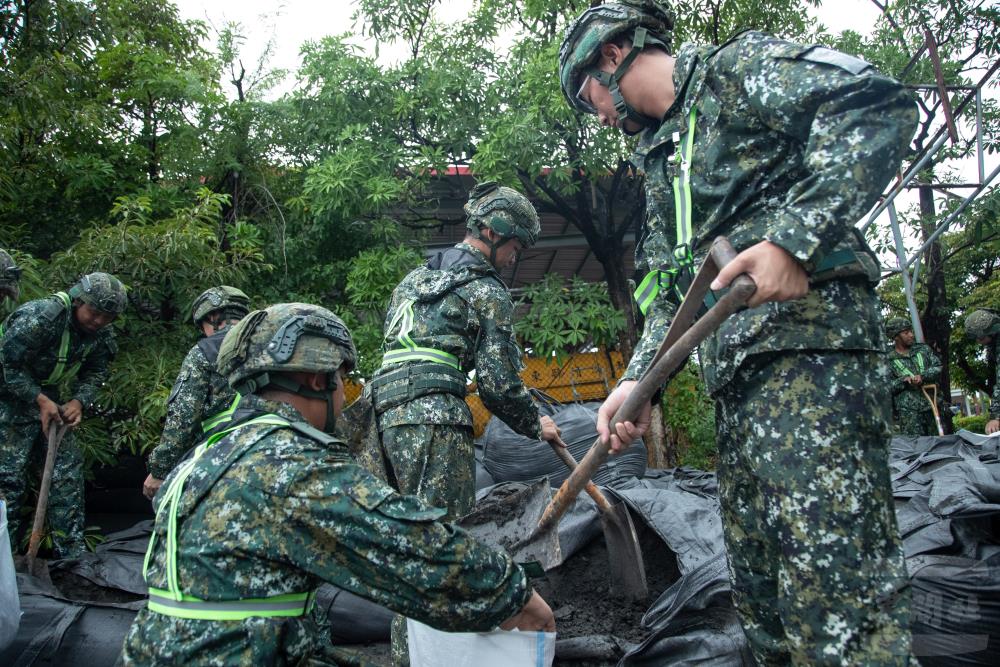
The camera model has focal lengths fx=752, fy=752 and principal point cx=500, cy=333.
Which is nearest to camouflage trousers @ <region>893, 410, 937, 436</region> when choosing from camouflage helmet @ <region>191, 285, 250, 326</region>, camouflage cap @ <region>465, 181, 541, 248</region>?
camouflage cap @ <region>465, 181, 541, 248</region>

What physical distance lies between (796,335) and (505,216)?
6.05 ft

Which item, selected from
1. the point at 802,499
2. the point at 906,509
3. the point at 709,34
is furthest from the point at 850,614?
the point at 709,34

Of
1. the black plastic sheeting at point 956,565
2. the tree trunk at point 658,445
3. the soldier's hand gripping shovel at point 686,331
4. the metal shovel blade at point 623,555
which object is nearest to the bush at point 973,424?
the tree trunk at point 658,445

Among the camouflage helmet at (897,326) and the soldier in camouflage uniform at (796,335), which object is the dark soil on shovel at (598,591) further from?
the camouflage helmet at (897,326)

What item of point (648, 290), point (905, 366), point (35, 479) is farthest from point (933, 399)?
point (35, 479)

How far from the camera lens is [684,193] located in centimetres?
183

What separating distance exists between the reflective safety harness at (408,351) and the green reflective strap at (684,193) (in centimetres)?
132

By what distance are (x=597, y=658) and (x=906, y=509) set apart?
5.72 ft

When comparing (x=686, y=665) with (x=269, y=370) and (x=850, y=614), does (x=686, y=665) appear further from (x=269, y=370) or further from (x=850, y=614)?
(x=269, y=370)

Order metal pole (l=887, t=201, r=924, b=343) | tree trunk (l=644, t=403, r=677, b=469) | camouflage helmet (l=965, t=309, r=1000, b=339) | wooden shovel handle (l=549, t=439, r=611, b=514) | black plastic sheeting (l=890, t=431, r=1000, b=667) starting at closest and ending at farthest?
black plastic sheeting (l=890, t=431, r=1000, b=667)
wooden shovel handle (l=549, t=439, r=611, b=514)
camouflage helmet (l=965, t=309, r=1000, b=339)
tree trunk (l=644, t=403, r=677, b=469)
metal pole (l=887, t=201, r=924, b=343)

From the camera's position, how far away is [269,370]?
178 centimetres

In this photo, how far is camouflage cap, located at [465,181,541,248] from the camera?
3242 millimetres

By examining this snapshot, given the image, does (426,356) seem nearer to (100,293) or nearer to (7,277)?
(100,293)

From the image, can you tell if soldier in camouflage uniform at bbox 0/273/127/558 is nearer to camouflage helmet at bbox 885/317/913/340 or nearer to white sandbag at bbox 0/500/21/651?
white sandbag at bbox 0/500/21/651
